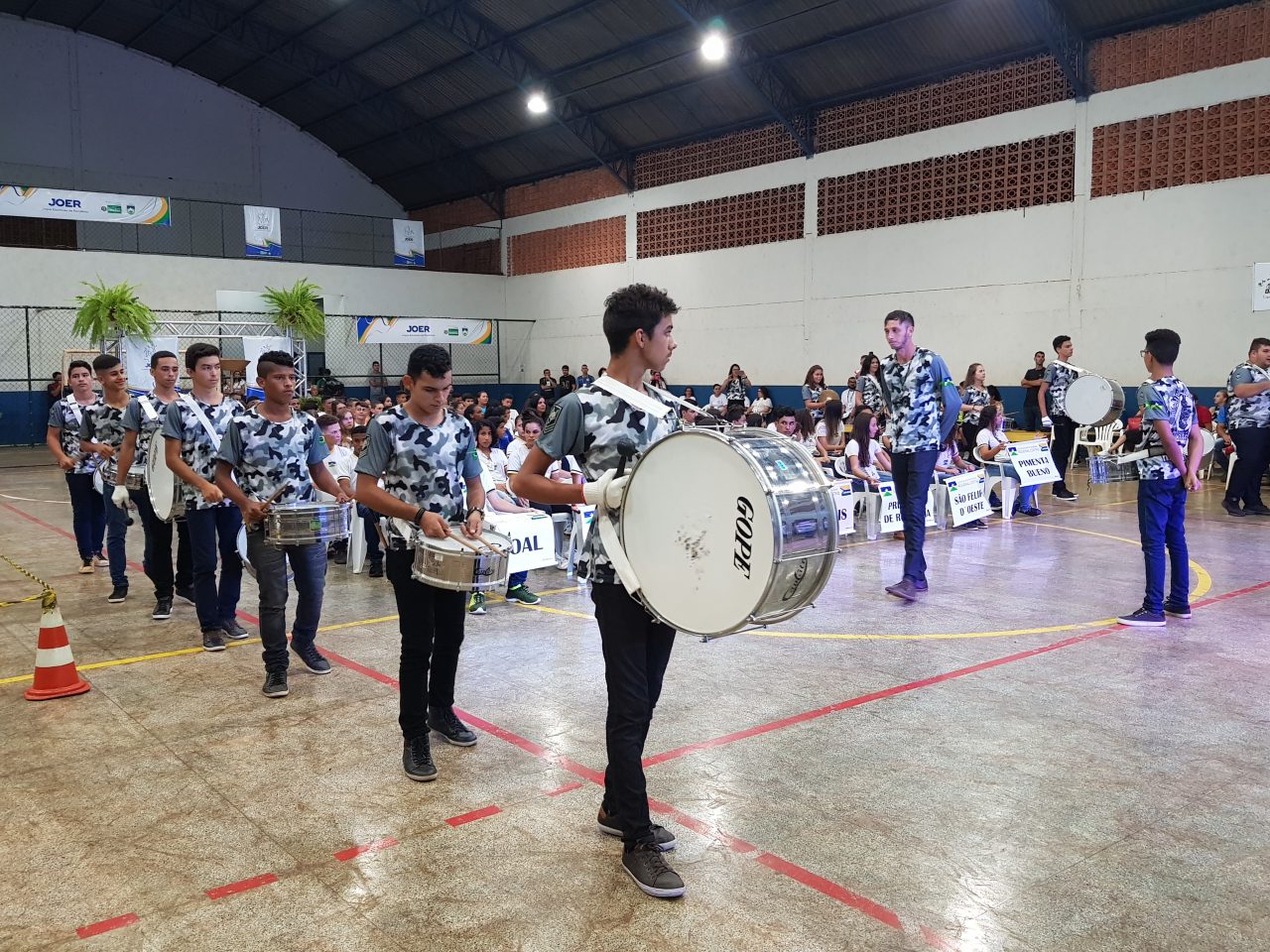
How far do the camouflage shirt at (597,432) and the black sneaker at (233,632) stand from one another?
3974mm

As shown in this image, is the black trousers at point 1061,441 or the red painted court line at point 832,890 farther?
the black trousers at point 1061,441

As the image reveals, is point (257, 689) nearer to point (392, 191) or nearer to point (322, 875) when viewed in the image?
point (322, 875)

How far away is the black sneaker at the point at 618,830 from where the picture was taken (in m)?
3.42

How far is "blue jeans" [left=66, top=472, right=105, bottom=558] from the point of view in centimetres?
852

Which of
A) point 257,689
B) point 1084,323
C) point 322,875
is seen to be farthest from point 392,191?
point 322,875

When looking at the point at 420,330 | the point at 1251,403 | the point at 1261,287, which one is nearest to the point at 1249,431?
the point at 1251,403

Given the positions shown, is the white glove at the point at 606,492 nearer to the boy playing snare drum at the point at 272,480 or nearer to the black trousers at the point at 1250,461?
the boy playing snare drum at the point at 272,480

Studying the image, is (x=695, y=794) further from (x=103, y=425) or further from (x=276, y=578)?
(x=103, y=425)

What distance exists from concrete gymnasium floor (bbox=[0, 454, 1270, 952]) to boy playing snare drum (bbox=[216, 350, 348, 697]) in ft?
1.31

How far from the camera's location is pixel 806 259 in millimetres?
22406

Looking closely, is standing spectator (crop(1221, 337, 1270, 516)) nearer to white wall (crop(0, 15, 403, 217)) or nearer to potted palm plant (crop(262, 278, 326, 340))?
potted palm plant (crop(262, 278, 326, 340))

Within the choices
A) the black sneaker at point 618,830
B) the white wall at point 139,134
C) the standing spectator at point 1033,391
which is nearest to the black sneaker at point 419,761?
the black sneaker at point 618,830

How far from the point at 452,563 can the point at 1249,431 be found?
11092 mm

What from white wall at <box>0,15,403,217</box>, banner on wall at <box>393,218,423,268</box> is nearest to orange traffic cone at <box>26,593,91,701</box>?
banner on wall at <box>393,218,423,268</box>
